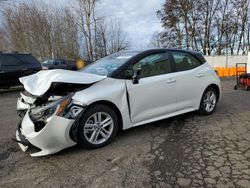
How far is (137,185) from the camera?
2.50m

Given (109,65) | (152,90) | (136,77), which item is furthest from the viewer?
(109,65)

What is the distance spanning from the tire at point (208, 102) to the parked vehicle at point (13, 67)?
7814mm

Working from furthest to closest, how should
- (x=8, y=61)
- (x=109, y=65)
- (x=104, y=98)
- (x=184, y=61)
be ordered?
1. (x=8, y=61)
2. (x=184, y=61)
3. (x=109, y=65)
4. (x=104, y=98)

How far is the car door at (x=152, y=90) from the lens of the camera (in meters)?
3.80

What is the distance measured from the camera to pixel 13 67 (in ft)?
31.9

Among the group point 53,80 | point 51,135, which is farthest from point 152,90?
point 51,135

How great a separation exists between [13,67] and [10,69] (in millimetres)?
164

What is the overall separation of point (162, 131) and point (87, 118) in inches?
61.3

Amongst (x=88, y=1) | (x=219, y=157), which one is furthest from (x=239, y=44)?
(x=219, y=157)

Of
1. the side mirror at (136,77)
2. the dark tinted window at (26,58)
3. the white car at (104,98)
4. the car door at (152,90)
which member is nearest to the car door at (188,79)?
the white car at (104,98)

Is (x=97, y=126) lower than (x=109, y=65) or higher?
lower

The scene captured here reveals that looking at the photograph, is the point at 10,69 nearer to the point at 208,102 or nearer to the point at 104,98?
the point at 104,98

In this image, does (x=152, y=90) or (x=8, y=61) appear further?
(x=8, y=61)

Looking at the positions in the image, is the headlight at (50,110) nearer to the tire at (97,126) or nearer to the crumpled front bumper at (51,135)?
the crumpled front bumper at (51,135)
